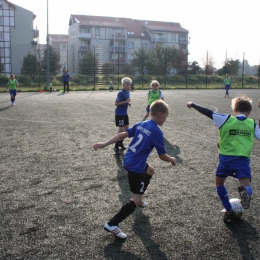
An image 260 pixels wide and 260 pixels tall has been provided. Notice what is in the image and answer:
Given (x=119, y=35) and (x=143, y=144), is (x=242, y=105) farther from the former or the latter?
(x=119, y=35)

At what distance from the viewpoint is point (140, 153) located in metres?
3.82

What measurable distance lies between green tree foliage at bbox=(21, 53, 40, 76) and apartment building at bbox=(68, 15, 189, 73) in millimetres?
28703

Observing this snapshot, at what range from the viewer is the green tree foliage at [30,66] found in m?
38.3

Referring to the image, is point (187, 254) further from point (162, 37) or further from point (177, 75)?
point (162, 37)

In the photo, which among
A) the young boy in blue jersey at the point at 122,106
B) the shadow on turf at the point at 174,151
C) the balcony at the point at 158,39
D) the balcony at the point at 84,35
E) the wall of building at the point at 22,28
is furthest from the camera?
the balcony at the point at 158,39

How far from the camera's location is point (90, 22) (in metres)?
73.6

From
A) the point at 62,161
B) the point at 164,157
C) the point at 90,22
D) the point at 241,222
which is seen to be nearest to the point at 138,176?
the point at 164,157

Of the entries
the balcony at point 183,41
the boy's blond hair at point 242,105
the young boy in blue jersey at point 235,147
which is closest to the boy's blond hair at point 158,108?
the young boy in blue jersey at point 235,147

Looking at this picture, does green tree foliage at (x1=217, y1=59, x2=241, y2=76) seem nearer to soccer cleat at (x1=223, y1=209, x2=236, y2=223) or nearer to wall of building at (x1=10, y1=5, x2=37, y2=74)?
wall of building at (x1=10, y1=5, x2=37, y2=74)

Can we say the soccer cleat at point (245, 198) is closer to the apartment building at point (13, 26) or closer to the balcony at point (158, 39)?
the apartment building at point (13, 26)

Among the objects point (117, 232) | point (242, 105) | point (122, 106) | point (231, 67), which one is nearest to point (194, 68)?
point (231, 67)

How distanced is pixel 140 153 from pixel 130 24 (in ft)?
Result: 268

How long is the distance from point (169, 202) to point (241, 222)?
1.01 meters

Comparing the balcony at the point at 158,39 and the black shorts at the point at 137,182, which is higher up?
the balcony at the point at 158,39
